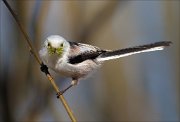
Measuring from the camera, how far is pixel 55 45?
215cm

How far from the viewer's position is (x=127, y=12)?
5.63 m

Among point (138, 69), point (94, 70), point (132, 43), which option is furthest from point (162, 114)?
point (94, 70)

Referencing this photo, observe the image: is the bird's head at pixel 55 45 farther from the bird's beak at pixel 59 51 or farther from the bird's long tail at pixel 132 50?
the bird's long tail at pixel 132 50

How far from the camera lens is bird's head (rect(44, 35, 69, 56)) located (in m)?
2.14

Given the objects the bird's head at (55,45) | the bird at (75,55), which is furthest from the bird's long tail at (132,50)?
the bird's head at (55,45)

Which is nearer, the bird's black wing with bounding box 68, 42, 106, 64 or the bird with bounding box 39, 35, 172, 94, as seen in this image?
the bird with bounding box 39, 35, 172, 94

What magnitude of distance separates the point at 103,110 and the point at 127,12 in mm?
1242

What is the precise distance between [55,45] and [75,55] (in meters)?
0.17

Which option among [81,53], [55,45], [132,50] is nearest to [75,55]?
[81,53]

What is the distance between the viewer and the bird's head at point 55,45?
214cm

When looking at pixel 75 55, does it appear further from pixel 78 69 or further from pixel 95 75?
pixel 95 75

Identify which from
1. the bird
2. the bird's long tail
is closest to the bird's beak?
the bird

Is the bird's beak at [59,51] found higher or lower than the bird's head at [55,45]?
lower

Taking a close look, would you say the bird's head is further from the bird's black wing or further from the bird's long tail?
the bird's long tail
